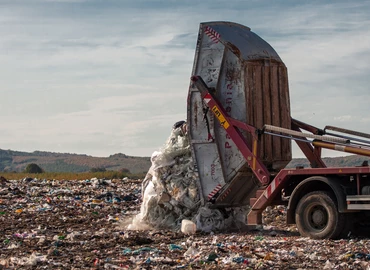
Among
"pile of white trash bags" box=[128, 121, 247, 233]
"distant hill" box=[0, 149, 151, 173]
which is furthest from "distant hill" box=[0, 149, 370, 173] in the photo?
"pile of white trash bags" box=[128, 121, 247, 233]

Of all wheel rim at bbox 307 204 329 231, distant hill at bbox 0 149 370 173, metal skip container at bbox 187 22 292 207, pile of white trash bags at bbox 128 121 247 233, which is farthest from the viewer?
distant hill at bbox 0 149 370 173

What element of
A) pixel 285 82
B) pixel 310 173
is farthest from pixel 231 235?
pixel 285 82

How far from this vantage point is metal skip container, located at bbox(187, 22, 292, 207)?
35.4 ft

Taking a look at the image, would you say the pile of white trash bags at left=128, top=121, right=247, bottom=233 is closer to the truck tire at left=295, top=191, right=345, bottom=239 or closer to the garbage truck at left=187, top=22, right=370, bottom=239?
the garbage truck at left=187, top=22, right=370, bottom=239

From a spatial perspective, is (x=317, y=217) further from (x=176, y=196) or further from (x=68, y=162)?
(x=68, y=162)

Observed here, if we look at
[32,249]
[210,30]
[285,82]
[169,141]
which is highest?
[210,30]

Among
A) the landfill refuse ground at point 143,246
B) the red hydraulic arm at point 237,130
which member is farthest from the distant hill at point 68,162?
the red hydraulic arm at point 237,130

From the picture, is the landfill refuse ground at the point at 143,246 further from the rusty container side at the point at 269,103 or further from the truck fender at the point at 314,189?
the rusty container side at the point at 269,103

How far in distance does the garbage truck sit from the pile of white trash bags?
18 cm

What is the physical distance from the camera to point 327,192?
961 cm

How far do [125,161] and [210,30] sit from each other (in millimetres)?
72633

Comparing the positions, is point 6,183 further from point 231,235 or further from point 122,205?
point 231,235

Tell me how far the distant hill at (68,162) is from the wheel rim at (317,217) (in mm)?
67734

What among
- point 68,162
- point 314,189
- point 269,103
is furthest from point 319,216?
Answer: point 68,162
